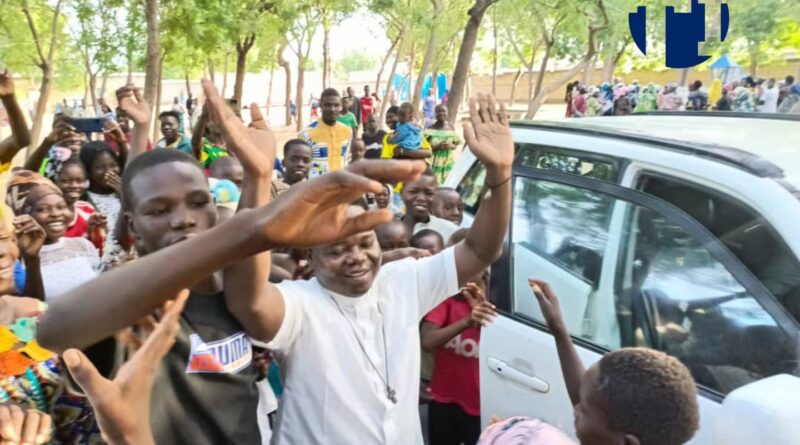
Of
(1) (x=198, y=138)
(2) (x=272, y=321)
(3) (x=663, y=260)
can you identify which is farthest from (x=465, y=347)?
(1) (x=198, y=138)

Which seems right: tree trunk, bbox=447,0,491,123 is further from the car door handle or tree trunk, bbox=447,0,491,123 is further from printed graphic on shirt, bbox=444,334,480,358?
the car door handle

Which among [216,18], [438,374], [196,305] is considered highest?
[216,18]

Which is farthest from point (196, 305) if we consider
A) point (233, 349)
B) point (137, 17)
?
point (137, 17)

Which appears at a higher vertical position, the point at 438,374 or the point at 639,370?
the point at 639,370

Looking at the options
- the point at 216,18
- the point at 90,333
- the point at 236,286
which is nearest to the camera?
the point at 90,333

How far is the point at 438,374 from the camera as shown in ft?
9.01

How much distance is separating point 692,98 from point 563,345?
18.6 metres

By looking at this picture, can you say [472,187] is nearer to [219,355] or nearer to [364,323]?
[364,323]

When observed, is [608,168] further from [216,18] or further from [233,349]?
[216,18]

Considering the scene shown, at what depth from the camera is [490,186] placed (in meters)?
2.03

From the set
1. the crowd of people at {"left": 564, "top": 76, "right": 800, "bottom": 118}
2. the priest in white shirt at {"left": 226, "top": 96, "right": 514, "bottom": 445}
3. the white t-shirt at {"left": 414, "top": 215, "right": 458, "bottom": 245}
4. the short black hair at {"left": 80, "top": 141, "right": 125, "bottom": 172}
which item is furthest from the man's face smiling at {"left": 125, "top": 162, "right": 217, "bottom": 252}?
the crowd of people at {"left": 564, "top": 76, "right": 800, "bottom": 118}

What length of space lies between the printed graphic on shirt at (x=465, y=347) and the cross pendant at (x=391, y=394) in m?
0.84

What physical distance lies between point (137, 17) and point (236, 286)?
35.5 feet

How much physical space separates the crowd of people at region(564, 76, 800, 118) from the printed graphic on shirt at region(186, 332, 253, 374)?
14678 mm
